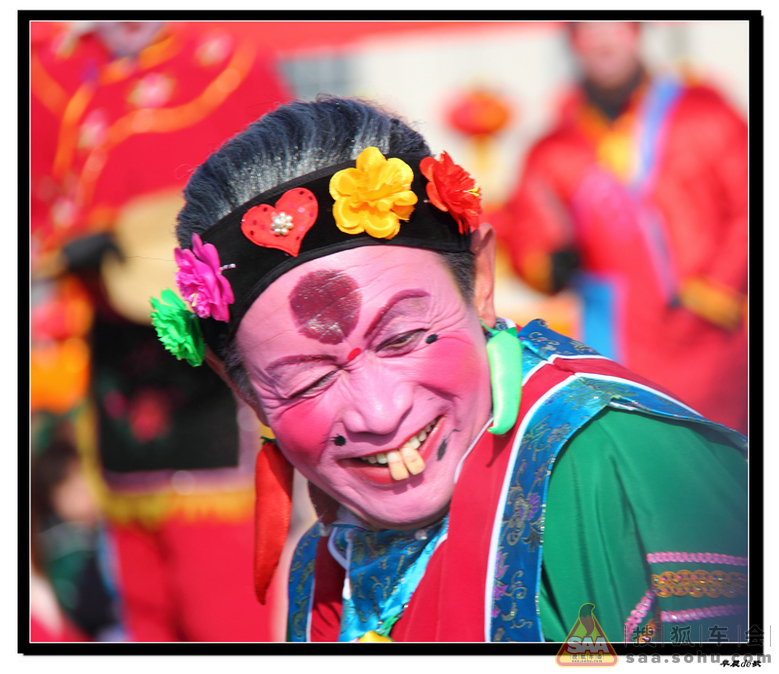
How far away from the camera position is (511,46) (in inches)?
109

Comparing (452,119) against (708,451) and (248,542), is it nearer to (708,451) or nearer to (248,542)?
(708,451)

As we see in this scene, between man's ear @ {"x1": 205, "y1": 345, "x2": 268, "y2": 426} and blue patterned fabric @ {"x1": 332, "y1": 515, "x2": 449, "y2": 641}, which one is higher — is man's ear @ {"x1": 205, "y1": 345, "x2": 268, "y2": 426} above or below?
above

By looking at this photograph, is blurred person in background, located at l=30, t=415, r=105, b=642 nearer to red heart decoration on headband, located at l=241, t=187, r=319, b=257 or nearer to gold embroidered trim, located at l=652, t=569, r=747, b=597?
red heart decoration on headband, located at l=241, t=187, r=319, b=257

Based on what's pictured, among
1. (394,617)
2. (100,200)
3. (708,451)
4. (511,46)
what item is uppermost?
(511,46)

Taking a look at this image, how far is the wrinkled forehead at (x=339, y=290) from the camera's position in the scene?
65.4 inches

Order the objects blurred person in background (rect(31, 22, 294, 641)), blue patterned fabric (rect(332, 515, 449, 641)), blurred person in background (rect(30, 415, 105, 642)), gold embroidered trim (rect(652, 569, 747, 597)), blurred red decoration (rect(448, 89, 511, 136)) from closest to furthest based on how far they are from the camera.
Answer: gold embroidered trim (rect(652, 569, 747, 597))
blue patterned fabric (rect(332, 515, 449, 641))
blurred red decoration (rect(448, 89, 511, 136))
blurred person in background (rect(31, 22, 294, 641))
blurred person in background (rect(30, 415, 105, 642))

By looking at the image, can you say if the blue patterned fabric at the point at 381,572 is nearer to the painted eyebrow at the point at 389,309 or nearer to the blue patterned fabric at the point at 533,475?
the blue patterned fabric at the point at 533,475

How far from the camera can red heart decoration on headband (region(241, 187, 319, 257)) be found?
1.68 metres

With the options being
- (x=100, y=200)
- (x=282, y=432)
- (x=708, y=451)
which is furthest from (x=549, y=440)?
(x=100, y=200)

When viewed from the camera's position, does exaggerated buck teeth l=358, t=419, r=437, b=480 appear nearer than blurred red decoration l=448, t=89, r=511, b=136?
Yes

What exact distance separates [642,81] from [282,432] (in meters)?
2.08

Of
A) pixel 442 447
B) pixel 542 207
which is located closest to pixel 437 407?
pixel 442 447

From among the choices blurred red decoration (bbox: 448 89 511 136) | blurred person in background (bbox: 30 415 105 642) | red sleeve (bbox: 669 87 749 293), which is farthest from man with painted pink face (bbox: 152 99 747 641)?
blurred person in background (bbox: 30 415 105 642)

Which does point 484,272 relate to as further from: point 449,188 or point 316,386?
point 316,386
